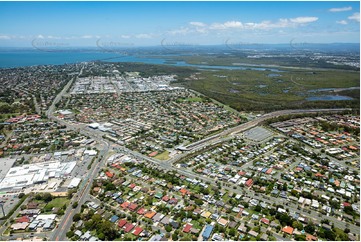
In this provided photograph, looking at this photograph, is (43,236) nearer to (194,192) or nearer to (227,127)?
(194,192)

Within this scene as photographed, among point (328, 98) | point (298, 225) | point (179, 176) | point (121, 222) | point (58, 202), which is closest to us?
point (298, 225)

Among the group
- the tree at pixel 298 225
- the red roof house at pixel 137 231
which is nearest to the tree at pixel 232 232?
the tree at pixel 298 225

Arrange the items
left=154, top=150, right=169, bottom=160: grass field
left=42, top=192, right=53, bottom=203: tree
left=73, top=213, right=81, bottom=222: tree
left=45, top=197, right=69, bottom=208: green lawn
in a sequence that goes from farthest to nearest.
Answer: left=154, top=150, right=169, bottom=160: grass field → left=42, top=192, right=53, bottom=203: tree → left=45, top=197, right=69, bottom=208: green lawn → left=73, top=213, right=81, bottom=222: tree

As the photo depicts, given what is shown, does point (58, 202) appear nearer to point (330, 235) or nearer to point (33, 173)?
point (33, 173)

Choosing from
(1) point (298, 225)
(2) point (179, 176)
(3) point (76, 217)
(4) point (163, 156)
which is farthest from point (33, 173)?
(1) point (298, 225)

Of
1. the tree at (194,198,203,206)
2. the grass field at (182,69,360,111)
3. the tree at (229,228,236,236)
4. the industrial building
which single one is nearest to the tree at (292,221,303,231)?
the tree at (229,228,236,236)

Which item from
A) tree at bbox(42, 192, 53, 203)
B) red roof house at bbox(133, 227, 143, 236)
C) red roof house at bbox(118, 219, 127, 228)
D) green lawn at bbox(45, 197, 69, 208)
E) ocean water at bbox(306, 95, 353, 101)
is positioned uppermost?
ocean water at bbox(306, 95, 353, 101)

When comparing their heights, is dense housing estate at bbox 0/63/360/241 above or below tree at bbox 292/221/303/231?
above

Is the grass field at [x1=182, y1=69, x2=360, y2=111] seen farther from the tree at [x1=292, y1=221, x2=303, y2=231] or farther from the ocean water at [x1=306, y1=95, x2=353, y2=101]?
the tree at [x1=292, y1=221, x2=303, y2=231]

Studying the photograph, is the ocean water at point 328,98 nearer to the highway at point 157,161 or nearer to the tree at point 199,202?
the highway at point 157,161
